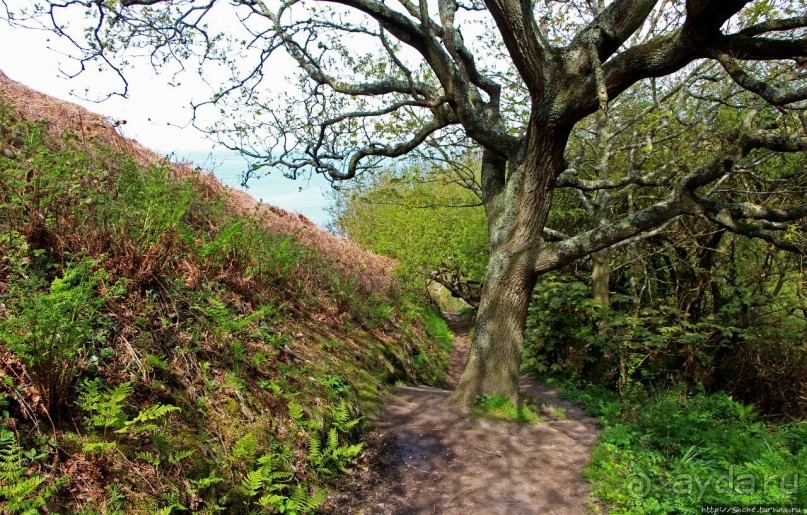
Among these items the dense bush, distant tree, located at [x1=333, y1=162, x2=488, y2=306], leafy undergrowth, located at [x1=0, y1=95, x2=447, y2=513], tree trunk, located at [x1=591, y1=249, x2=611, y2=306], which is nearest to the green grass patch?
leafy undergrowth, located at [x1=0, y1=95, x2=447, y2=513]

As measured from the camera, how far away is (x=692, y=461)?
4383 mm

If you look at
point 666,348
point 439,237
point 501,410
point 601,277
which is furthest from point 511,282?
point 439,237

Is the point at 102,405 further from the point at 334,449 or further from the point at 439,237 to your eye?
the point at 439,237

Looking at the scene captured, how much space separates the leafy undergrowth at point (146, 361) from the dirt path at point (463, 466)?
0.33 meters

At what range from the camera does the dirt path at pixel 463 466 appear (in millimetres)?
4336

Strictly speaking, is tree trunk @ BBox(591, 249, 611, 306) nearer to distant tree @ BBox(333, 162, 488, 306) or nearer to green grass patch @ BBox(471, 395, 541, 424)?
distant tree @ BBox(333, 162, 488, 306)

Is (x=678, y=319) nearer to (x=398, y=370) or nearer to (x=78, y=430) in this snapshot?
(x=398, y=370)

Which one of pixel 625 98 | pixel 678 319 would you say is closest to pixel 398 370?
pixel 678 319

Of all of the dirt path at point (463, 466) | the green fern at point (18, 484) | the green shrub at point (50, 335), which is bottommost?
the dirt path at point (463, 466)

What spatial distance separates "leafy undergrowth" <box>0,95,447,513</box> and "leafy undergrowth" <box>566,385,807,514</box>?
8.56 feet

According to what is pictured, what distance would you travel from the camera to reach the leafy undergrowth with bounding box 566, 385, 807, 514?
3514mm

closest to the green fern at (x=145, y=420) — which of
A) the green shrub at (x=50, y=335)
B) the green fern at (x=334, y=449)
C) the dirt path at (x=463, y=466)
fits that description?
the green shrub at (x=50, y=335)

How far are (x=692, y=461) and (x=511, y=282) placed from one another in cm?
293

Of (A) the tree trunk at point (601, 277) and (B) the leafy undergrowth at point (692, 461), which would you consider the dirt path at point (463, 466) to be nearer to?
(B) the leafy undergrowth at point (692, 461)
